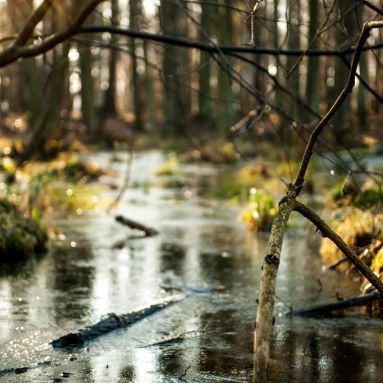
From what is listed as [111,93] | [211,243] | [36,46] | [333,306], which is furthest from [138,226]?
[111,93]

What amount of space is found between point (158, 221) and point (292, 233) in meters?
2.47

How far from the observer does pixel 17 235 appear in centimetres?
951

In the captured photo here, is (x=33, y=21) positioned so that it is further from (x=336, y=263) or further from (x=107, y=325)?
(x=336, y=263)

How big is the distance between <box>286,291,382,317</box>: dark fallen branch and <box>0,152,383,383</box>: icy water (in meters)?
0.15

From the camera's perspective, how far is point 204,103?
38750 mm

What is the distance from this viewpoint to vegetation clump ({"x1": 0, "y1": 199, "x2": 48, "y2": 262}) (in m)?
9.25

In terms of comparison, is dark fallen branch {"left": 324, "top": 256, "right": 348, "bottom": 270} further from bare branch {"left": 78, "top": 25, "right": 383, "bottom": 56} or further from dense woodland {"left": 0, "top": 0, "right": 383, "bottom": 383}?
bare branch {"left": 78, "top": 25, "right": 383, "bottom": 56}

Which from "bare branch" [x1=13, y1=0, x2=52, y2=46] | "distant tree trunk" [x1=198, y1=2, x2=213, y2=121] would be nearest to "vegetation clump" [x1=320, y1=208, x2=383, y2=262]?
"bare branch" [x1=13, y1=0, x2=52, y2=46]

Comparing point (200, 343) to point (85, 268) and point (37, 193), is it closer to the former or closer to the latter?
point (85, 268)

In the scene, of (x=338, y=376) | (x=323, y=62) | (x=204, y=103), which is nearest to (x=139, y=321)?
(x=338, y=376)

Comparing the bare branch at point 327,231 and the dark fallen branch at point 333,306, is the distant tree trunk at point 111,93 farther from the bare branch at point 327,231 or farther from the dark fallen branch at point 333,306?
the bare branch at point 327,231

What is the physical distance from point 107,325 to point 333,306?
205 centimetres

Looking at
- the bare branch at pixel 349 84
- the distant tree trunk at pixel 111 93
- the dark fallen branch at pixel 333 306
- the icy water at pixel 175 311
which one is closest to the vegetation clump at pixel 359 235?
the icy water at pixel 175 311

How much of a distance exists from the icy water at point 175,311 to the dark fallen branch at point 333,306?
148mm
